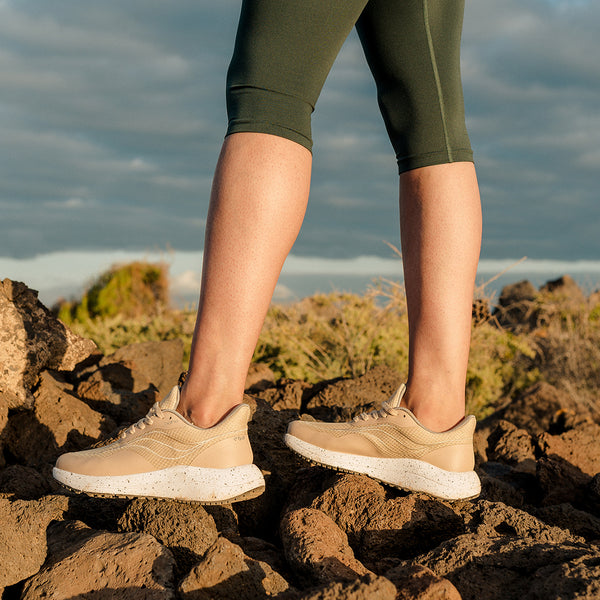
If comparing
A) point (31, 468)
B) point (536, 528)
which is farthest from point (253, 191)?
point (31, 468)

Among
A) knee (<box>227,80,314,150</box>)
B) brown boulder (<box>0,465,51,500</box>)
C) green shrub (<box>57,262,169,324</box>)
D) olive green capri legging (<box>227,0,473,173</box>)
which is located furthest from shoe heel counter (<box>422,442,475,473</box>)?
green shrub (<box>57,262,169,324</box>)

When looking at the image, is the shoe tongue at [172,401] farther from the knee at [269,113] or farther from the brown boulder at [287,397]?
the brown boulder at [287,397]

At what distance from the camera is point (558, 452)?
3279 millimetres

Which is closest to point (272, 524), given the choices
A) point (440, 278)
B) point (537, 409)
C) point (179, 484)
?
point (179, 484)

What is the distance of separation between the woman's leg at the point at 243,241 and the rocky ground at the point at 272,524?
503 millimetres

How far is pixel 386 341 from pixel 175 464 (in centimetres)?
389

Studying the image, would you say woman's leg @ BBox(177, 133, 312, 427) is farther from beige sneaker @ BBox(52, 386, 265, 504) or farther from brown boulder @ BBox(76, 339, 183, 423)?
brown boulder @ BBox(76, 339, 183, 423)

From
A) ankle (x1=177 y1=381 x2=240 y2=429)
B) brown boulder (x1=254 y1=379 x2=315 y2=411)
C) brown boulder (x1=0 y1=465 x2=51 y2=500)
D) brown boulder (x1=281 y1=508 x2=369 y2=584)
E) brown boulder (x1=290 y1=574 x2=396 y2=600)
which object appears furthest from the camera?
A: brown boulder (x1=254 y1=379 x2=315 y2=411)

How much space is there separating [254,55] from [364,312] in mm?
4387

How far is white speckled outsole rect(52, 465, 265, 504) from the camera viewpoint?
6.61 ft

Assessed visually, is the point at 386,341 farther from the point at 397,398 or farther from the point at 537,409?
the point at 397,398

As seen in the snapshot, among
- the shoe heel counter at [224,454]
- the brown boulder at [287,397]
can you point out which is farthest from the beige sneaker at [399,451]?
the brown boulder at [287,397]

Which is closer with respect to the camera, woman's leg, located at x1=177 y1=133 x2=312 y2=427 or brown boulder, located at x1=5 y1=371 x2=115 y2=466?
woman's leg, located at x1=177 y1=133 x2=312 y2=427

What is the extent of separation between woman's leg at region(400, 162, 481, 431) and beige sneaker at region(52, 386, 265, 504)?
0.65 metres
